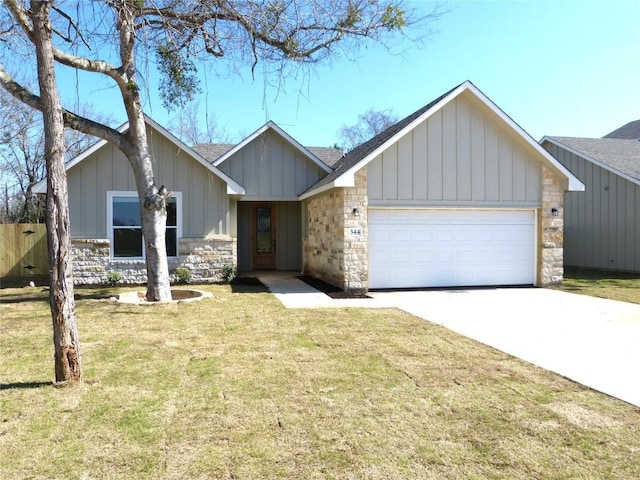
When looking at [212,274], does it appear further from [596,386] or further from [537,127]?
[537,127]

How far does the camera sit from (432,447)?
3109 millimetres

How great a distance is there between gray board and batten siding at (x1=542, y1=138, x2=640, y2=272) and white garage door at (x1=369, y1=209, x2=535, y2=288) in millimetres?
6347

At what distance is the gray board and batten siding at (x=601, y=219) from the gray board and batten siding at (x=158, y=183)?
13.4m

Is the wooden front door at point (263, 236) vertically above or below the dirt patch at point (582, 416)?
above

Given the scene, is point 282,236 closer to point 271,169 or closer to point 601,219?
point 271,169

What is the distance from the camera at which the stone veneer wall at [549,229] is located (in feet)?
38.4

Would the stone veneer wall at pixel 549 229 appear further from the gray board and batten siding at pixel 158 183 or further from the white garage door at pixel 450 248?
the gray board and batten siding at pixel 158 183

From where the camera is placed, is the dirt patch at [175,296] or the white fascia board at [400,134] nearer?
the dirt patch at [175,296]

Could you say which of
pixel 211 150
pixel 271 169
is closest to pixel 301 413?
pixel 271 169

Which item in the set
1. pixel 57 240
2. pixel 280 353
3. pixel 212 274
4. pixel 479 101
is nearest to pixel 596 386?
pixel 280 353

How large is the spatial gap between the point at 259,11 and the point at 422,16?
2804 mm

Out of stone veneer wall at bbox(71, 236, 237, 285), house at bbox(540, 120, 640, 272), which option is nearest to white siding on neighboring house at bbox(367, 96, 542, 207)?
stone veneer wall at bbox(71, 236, 237, 285)

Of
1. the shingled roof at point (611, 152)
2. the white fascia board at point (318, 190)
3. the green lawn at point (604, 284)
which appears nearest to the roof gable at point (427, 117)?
the white fascia board at point (318, 190)

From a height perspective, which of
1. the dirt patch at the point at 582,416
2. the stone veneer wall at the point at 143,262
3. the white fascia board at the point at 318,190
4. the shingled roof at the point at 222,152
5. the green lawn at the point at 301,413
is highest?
the shingled roof at the point at 222,152
